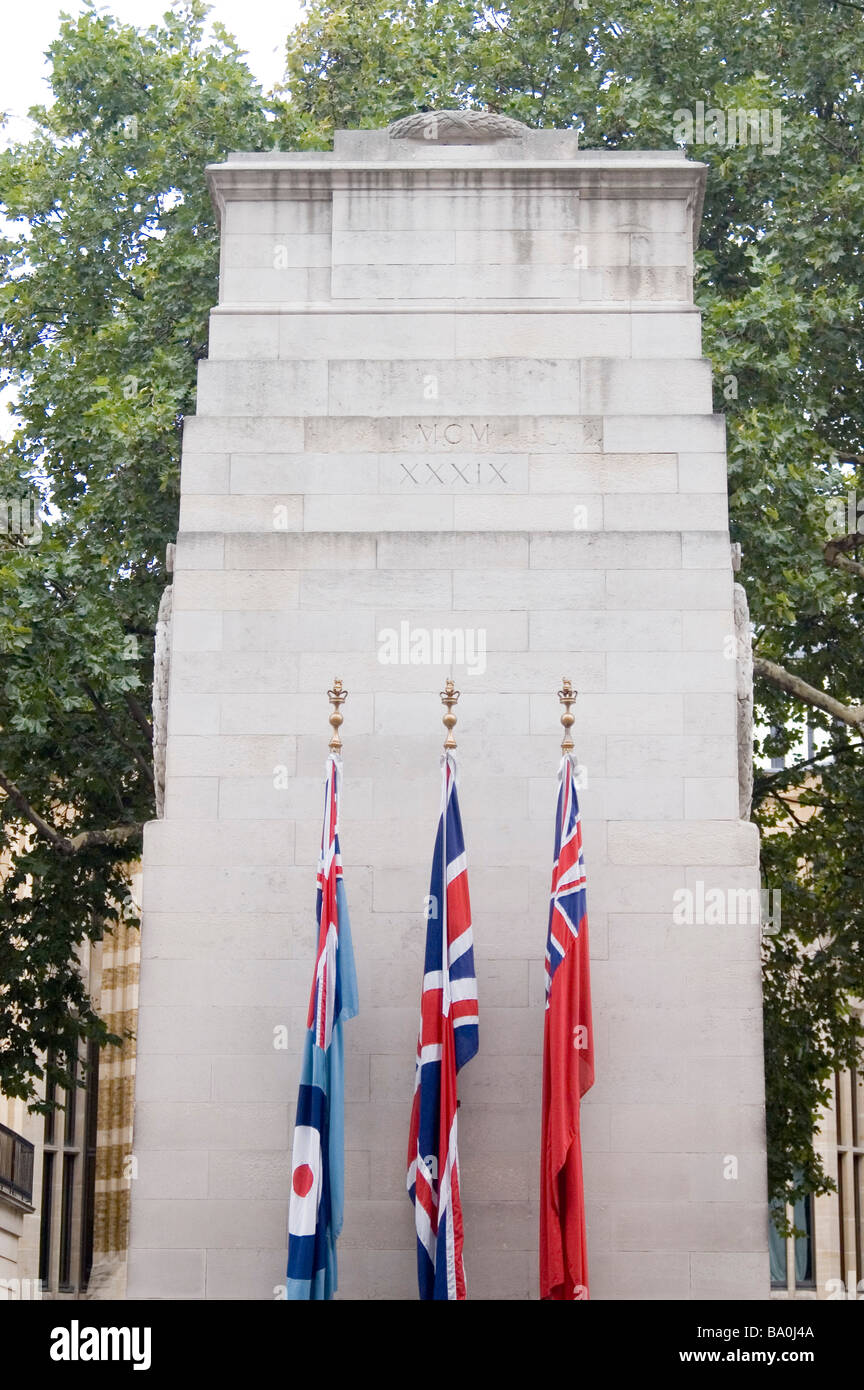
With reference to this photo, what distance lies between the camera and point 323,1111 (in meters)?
14.8

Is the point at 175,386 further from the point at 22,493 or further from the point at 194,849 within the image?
the point at 194,849

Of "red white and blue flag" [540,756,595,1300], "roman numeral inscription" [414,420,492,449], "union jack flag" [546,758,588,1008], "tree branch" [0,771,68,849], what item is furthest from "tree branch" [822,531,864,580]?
"union jack flag" [546,758,588,1008]

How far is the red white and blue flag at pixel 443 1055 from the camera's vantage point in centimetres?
1455

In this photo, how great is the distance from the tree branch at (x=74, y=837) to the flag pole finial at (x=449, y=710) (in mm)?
10307

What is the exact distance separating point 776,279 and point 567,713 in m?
12.9

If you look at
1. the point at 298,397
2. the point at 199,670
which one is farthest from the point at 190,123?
the point at 199,670

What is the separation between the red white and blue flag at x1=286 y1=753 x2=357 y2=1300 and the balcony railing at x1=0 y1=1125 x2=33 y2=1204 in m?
20.8

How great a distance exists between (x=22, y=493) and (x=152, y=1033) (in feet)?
43.1

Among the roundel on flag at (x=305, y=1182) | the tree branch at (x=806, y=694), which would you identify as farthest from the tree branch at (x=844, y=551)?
the roundel on flag at (x=305, y=1182)

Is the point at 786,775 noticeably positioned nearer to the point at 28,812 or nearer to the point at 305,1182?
the point at 28,812

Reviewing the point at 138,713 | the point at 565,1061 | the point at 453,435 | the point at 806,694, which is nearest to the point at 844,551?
the point at 806,694

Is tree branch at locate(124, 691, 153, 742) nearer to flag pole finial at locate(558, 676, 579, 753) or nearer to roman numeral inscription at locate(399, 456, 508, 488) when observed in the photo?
roman numeral inscription at locate(399, 456, 508, 488)

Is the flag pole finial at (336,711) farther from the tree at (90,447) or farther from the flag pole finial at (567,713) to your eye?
the tree at (90,447)

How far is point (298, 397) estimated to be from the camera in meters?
17.5
